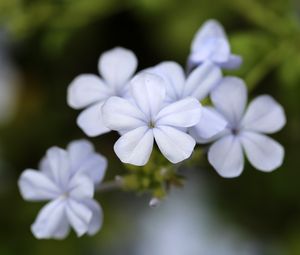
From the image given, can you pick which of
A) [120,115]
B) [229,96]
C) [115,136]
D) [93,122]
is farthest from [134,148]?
[115,136]

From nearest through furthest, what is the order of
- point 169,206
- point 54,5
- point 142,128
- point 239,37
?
point 142,128 → point 239,37 → point 54,5 → point 169,206

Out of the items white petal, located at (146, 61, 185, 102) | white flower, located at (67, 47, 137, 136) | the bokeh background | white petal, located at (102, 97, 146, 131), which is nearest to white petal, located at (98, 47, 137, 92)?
white flower, located at (67, 47, 137, 136)

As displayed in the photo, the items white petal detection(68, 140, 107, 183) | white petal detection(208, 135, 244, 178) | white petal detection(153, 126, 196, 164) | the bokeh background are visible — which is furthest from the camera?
the bokeh background

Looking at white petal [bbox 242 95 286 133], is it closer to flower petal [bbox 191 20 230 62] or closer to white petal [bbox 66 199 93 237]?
flower petal [bbox 191 20 230 62]

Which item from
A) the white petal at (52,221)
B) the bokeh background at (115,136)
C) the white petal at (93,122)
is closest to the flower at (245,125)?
the white petal at (93,122)

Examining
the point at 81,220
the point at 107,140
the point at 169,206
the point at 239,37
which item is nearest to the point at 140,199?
the point at 169,206

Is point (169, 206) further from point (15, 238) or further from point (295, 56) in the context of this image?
point (295, 56)
